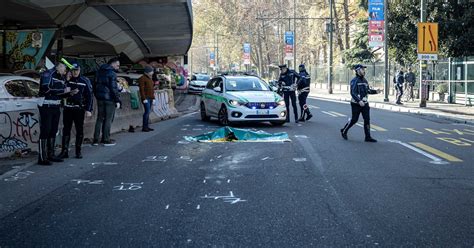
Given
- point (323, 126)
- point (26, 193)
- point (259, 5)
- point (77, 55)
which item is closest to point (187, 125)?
point (323, 126)

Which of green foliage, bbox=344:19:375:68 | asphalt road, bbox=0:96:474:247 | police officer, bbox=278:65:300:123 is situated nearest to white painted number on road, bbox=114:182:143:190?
asphalt road, bbox=0:96:474:247

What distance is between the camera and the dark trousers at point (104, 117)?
12.1 meters

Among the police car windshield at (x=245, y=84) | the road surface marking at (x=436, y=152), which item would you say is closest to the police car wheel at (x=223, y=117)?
the police car windshield at (x=245, y=84)

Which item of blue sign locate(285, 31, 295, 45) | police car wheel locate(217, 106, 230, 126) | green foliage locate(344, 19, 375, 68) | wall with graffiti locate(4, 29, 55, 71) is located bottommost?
police car wheel locate(217, 106, 230, 126)

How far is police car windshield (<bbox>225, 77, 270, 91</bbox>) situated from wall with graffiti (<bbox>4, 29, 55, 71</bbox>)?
8.11 m

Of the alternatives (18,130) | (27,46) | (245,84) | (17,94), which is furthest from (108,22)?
(18,130)

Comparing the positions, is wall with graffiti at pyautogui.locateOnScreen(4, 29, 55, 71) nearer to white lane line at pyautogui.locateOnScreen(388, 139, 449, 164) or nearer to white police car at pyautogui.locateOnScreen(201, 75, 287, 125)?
white police car at pyautogui.locateOnScreen(201, 75, 287, 125)

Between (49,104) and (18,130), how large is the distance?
4.41 ft

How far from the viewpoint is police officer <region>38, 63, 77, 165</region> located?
953 cm

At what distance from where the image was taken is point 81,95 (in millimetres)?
10258

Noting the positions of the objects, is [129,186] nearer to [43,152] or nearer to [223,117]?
[43,152]

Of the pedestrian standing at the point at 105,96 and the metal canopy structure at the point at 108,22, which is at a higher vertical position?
the metal canopy structure at the point at 108,22

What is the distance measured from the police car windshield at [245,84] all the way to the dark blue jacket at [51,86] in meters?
7.51

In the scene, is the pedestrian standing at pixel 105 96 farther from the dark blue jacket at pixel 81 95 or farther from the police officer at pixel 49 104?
the police officer at pixel 49 104
